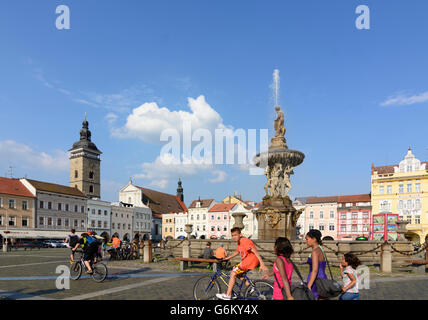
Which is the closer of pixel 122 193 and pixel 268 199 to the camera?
pixel 268 199

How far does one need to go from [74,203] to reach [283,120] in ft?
179

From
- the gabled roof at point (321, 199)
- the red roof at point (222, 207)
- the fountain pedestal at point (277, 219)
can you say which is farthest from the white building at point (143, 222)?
the fountain pedestal at point (277, 219)

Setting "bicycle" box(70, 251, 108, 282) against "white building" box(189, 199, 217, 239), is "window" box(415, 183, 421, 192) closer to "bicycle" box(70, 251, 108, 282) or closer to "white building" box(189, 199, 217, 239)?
"white building" box(189, 199, 217, 239)

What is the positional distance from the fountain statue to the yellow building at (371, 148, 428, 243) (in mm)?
44235

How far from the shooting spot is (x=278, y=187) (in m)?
19.9

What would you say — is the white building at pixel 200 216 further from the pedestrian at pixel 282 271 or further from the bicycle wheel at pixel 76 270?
the pedestrian at pixel 282 271

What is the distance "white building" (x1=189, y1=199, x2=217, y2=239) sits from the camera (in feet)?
265

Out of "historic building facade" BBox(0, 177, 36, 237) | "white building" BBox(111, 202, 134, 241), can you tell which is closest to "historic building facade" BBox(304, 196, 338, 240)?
"white building" BBox(111, 202, 134, 241)

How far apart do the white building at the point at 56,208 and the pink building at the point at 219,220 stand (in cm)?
2697

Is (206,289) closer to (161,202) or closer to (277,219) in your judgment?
(277,219)

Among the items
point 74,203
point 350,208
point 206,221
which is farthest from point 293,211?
point 206,221

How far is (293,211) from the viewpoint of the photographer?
18.7 m

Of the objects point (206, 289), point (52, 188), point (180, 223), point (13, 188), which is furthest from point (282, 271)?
point (180, 223)
